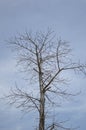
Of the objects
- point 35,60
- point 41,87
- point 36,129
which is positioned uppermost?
point 35,60

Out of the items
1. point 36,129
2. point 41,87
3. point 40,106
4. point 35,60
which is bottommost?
point 36,129

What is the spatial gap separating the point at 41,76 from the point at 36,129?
2.96 metres

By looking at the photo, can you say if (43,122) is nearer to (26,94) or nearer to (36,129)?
(36,129)

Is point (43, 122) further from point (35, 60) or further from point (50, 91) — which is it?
point (35, 60)

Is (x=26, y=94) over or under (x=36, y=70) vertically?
under

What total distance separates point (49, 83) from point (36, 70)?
3.78 ft

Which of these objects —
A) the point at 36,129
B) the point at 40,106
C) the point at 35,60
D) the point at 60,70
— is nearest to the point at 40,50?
the point at 35,60

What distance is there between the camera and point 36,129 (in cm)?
1552

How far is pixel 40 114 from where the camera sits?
52.0ft

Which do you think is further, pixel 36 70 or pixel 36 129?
pixel 36 70

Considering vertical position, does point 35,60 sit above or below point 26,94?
above

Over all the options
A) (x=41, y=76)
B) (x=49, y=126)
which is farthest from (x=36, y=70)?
(x=49, y=126)

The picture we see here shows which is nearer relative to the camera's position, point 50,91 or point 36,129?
point 36,129

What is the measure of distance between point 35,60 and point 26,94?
207cm
